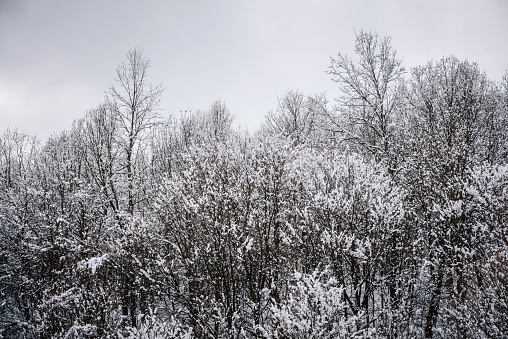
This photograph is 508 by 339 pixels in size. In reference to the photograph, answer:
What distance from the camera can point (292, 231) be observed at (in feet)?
33.4

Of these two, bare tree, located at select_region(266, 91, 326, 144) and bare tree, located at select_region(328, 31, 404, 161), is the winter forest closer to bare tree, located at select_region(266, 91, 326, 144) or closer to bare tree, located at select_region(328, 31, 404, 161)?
bare tree, located at select_region(328, 31, 404, 161)

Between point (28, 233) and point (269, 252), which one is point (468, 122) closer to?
point (269, 252)

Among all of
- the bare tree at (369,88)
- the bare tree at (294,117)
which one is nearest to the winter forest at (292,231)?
the bare tree at (369,88)

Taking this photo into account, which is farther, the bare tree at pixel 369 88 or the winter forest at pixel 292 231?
the bare tree at pixel 369 88

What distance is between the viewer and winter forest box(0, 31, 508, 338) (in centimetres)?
889

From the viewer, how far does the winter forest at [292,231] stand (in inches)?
350

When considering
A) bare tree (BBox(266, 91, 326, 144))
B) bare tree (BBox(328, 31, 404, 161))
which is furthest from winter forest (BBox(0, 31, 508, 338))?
bare tree (BBox(266, 91, 326, 144))

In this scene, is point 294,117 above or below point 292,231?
above

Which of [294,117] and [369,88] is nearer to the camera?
[369,88]

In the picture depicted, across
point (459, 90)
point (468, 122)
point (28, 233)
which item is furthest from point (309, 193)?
point (28, 233)

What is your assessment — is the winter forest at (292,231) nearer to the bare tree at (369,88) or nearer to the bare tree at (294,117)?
the bare tree at (369,88)

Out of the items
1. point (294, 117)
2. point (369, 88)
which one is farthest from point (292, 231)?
point (294, 117)

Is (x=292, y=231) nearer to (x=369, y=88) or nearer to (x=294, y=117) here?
(x=369, y=88)

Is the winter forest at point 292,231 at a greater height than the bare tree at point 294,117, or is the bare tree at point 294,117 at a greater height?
the bare tree at point 294,117
